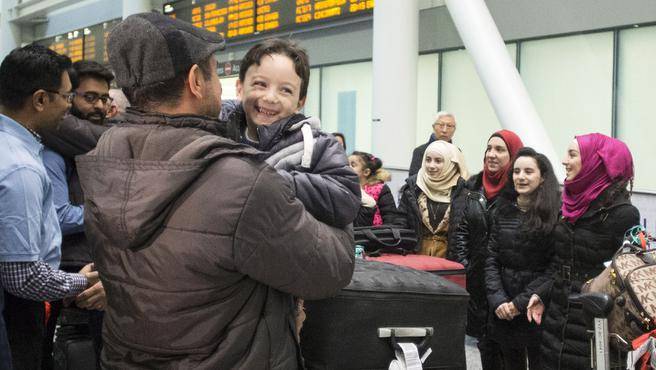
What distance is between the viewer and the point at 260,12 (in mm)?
12875

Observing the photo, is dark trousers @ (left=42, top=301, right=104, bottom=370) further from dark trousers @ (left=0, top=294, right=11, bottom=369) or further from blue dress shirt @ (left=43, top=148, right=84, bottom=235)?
dark trousers @ (left=0, top=294, right=11, bottom=369)

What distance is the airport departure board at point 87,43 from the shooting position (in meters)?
18.6

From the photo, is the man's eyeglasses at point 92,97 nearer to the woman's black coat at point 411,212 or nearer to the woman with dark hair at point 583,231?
the woman with dark hair at point 583,231

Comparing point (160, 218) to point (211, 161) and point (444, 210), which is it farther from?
point (444, 210)

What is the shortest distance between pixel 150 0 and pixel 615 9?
10.7 metres

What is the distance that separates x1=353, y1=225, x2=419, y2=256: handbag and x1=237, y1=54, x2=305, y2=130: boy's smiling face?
8.82 ft

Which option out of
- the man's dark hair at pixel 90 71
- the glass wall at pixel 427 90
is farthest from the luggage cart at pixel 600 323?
the glass wall at pixel 427 90

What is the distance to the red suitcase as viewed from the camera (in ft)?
14.9

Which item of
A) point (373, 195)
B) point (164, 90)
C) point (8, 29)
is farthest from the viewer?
point (8, 29)

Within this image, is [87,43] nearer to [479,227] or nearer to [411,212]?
[411,212]

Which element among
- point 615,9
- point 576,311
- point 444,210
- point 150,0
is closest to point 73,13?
point 150,0

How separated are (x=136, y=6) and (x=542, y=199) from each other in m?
14.0

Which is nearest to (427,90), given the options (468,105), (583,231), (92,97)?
(468,105)

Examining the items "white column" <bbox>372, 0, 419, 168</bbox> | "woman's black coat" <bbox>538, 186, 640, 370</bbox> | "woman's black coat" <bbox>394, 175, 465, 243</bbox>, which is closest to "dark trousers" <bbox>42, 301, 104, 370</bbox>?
"woman's black coat" <bbox>538, 186, 640, 370</bbox>
